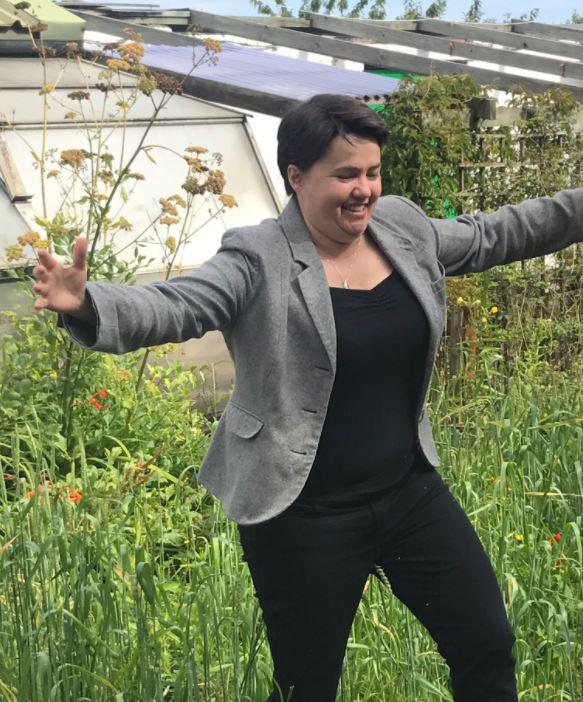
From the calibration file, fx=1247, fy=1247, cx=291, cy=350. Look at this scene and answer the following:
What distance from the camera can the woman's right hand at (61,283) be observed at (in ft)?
7.97

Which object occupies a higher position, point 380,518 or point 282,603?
point 380,518

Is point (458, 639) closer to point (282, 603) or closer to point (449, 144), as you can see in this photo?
point (282, 603)

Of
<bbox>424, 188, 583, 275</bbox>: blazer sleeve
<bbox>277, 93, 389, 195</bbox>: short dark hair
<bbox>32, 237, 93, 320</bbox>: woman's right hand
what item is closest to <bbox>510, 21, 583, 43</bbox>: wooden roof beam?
<bbox>424, 188, 583, 275</bbox>: blazer sleeve

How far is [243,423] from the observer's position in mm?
2861

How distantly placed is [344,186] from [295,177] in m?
0.17

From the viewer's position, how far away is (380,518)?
2.85 metres

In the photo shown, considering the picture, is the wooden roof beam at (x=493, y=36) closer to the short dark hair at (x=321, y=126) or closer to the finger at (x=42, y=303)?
the short dark hair at (x=321, y=126)

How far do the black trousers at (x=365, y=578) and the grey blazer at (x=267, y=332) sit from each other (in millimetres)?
102

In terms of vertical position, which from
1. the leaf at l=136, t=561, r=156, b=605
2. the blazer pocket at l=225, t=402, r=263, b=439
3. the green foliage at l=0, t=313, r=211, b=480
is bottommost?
the green foliage at l=0, t=313, r=211, b=480

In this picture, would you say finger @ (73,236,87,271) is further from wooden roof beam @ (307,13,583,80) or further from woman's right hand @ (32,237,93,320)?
wooden roof beam @ (307,13,583,80)

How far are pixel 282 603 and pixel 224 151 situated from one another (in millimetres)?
4286

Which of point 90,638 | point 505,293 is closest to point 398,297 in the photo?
point 90,638

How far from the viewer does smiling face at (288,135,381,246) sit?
2.83 meters

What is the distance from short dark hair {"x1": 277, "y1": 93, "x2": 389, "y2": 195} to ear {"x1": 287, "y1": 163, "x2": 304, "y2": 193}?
0.02 m
